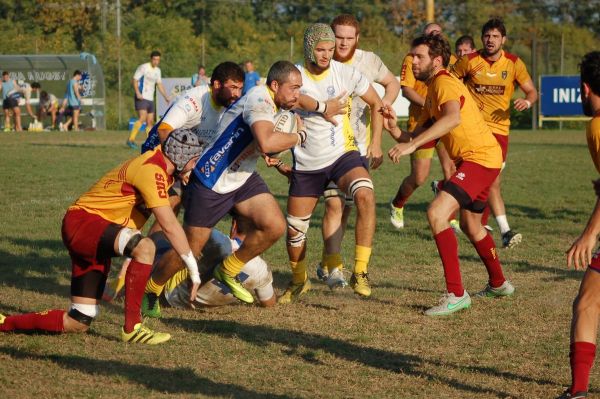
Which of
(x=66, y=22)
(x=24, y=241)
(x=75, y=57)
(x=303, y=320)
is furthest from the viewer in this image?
(x=66, y=22)

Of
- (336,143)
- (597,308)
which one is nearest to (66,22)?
(336,143)

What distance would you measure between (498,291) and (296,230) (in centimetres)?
170

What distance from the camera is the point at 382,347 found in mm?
6617

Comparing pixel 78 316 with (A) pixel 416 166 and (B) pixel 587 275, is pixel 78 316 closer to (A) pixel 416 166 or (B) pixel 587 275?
(B) pixel 587 275

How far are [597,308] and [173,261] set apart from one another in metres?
3.30

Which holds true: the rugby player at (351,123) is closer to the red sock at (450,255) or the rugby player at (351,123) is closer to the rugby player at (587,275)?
the red sock at (450,255)

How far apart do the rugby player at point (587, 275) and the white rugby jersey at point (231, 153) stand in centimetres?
276

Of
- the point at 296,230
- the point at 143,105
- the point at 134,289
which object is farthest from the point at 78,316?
the point at 143,105

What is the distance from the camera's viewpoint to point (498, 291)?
8.16 metres

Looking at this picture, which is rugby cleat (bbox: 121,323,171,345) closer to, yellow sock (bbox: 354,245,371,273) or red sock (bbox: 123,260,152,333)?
red sock (bbox: 123,260,152,333)

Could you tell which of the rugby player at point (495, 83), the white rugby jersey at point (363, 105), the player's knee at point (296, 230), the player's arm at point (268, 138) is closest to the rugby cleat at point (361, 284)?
the player's knee at point (296, 230)

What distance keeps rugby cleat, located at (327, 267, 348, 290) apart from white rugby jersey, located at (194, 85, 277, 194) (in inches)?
51.6

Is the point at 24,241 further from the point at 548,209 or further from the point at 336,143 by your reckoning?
the point at 548,209

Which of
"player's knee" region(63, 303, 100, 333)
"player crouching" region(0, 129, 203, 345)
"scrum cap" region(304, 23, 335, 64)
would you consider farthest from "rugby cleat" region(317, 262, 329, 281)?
"player's knee" region(63, 303, 100, 333)
